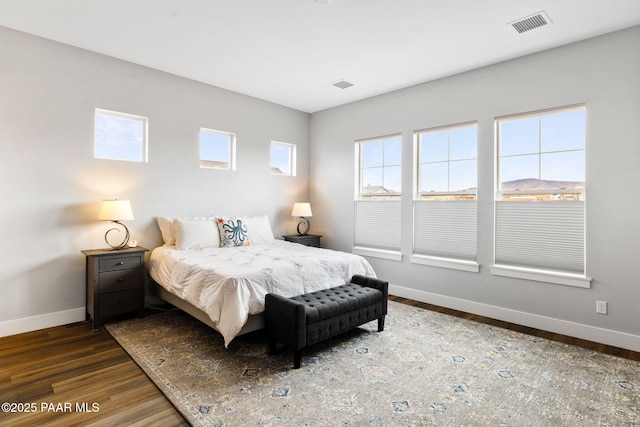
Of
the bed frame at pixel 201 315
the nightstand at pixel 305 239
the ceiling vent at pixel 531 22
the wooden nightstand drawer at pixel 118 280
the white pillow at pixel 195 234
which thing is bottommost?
the bed frame at pixel 201 315

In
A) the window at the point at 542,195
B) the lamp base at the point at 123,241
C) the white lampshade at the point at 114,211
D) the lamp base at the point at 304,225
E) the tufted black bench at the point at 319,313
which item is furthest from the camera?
the lamp base at the point at 304,225

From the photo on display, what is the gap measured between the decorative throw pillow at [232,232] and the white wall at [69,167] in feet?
1.60

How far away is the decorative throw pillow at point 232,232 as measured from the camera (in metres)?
4.23

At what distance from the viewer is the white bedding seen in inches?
107

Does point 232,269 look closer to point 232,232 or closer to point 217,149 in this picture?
point 232,232

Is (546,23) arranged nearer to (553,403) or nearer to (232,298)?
(553,403)

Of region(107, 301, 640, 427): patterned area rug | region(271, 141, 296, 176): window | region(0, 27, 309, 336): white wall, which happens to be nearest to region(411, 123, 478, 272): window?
region(107, 301, 640, 427): patterned area rug

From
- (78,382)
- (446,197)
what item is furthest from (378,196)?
(78,382)

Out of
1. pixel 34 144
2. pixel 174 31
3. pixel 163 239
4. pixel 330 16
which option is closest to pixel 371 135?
pixel 330 16

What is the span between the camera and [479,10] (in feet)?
9.18

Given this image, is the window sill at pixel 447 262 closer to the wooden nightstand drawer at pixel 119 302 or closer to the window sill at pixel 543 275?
the window sill at pixel 543 275

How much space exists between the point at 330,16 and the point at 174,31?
1520 millimetres

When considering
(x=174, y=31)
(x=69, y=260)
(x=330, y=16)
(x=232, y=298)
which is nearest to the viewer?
(x=232, y=298)

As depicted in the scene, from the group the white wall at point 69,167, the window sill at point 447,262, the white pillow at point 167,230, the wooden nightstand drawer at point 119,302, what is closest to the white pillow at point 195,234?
the white pillow at point 167,230
